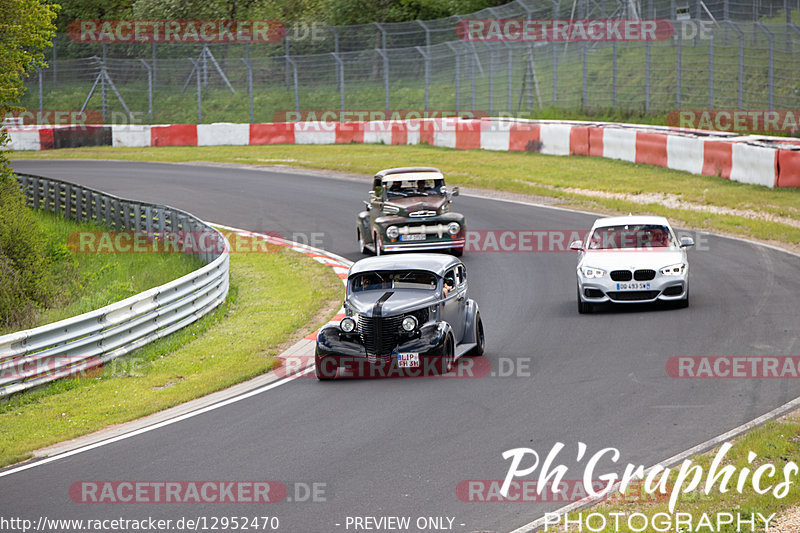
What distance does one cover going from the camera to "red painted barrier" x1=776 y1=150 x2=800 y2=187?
25156mm

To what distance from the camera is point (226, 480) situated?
364 inches

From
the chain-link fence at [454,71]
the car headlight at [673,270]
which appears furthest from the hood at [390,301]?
the chain-link fence at [454,71]

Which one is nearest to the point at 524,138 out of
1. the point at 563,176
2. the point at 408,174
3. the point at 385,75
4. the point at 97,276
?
the point at 563,176

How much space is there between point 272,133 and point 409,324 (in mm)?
32584

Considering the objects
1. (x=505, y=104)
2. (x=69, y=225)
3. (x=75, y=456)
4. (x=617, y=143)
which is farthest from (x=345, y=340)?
(x=505, y=104)

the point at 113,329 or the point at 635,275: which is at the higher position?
the point at 635,275

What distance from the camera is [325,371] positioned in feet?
42.9

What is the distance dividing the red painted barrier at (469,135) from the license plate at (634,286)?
73.7 feet

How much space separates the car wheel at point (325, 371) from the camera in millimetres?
13039

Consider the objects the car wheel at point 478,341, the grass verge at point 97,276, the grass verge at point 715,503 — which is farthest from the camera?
the grass verge at point 97,276

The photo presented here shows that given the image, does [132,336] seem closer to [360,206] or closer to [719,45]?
[360,206]

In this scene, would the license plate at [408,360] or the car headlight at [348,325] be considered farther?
the car headlight at [348,325]

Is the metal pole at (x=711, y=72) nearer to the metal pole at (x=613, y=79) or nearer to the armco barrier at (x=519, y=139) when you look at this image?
the armco barrier at (x=519, y=139)

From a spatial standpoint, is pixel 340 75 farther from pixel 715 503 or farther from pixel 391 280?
pixel 715 503
